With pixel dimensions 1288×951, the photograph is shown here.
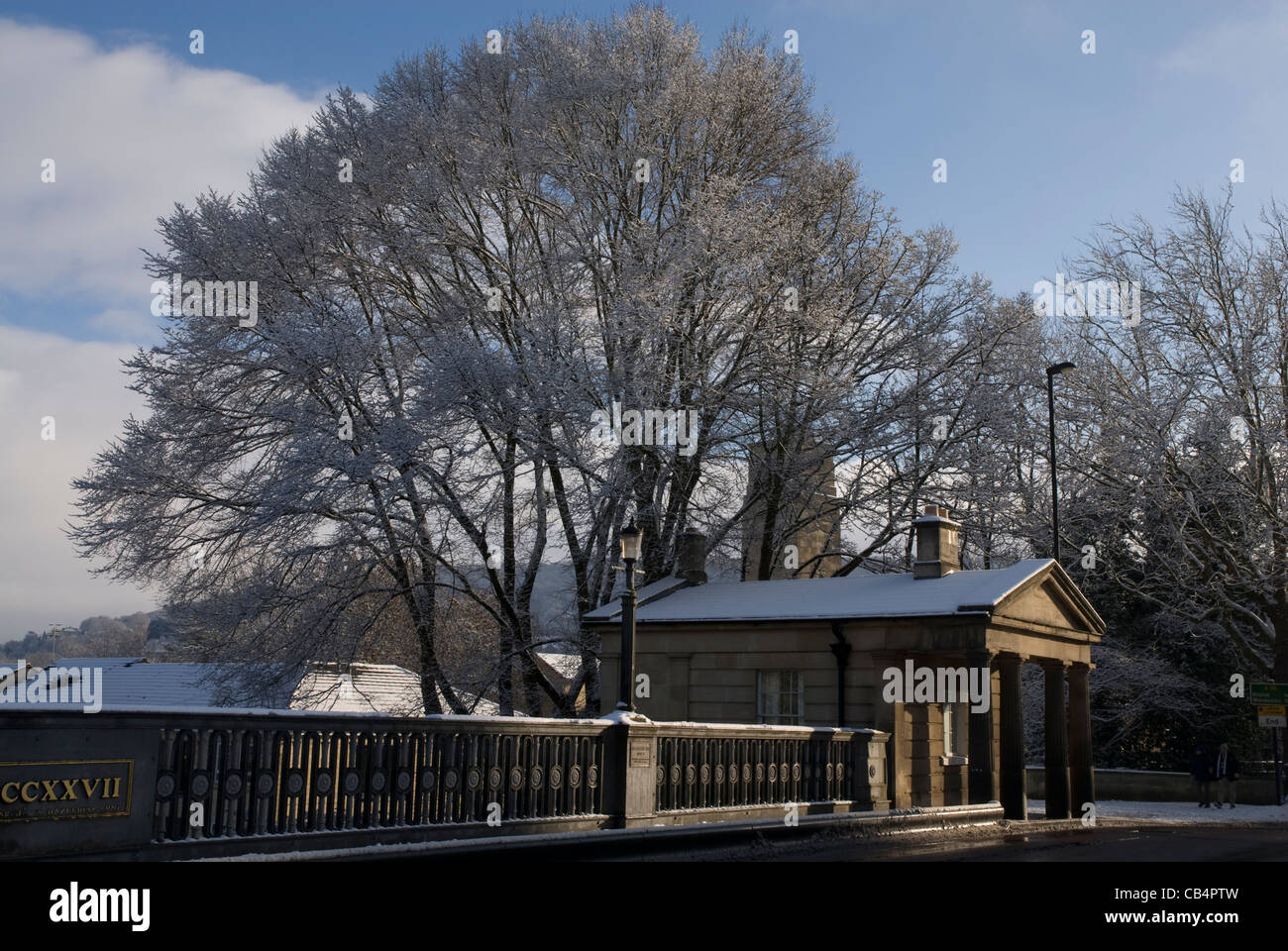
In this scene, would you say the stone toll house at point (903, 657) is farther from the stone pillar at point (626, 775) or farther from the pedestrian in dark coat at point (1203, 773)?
the pedestrian in dark coat at point (1203, 773)

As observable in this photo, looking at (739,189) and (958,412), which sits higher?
(739,189)

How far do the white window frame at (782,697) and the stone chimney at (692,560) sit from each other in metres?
3.90

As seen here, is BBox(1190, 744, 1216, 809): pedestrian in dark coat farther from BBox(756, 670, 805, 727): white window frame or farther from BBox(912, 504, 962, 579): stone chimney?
BBox(756, 670, 805, 727): white window frame

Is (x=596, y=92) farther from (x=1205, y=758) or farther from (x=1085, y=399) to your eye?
(x=1205, y=758)

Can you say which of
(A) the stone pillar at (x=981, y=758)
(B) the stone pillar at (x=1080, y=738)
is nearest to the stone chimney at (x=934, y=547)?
(A) the stone pillar at (x=981, y=758)

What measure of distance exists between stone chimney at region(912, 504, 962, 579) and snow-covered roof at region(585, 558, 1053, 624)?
23 centimetres

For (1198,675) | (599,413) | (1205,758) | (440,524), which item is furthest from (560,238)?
(1198,675)

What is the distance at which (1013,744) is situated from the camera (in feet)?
72.2

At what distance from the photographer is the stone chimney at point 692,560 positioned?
25938 mm

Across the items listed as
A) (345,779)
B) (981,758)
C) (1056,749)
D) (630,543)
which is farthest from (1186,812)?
(345,779)

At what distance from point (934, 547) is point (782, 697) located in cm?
400

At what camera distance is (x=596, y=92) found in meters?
28.4

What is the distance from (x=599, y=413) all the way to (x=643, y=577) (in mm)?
4492

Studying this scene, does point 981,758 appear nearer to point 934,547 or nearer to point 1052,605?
point 1052,605
